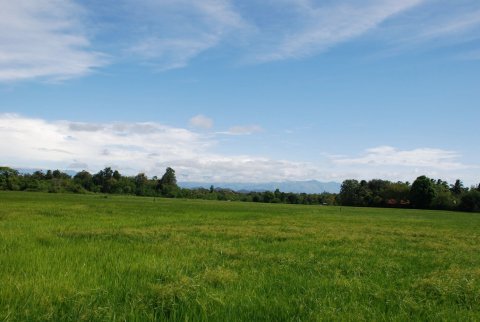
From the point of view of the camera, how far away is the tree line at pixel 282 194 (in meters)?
106

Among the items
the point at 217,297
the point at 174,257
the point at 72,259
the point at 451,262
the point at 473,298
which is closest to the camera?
the point at 217,297

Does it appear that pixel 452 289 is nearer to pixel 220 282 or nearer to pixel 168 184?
pixel 220 282

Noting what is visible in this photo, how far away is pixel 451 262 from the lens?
1249 centimetres

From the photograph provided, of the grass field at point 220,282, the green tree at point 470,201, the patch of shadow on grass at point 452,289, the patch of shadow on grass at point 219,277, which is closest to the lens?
the grass field at point 220,282

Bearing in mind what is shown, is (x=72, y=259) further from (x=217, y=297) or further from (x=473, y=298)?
(x=473, y=298)

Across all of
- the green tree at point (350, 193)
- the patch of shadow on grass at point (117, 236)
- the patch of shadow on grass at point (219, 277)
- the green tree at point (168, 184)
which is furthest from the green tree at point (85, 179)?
the patch of shadow on grass at point (219, 277)

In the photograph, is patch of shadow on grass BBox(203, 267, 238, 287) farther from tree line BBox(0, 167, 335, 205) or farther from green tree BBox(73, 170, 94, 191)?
green tree BBox(73, 170, 94, 191)

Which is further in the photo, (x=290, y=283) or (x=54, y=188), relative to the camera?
(x=54, y=188)

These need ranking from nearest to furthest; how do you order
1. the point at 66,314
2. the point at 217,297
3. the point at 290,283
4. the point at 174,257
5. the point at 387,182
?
the point at 66,314
the point at 217,297
the point at 290,283
the point at 174,257
the point at 387,182

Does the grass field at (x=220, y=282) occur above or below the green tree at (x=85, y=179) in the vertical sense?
below

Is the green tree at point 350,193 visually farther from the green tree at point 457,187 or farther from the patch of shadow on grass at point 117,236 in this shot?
the patch of shadow on grass at point 117,236

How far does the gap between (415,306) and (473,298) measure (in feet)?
4.94

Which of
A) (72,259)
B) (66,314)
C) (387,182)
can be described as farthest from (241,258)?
(387,182)

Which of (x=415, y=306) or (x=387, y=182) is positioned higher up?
(x=387, y=182)
